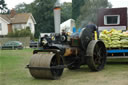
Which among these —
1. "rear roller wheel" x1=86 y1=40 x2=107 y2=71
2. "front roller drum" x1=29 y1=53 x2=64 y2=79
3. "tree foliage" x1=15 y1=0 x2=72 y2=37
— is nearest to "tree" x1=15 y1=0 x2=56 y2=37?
"tree foliage" x1=15 y1=0 x2=72 y2=37

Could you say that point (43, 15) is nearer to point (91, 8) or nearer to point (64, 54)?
point (91, 8)

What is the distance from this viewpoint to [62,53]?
7.49m

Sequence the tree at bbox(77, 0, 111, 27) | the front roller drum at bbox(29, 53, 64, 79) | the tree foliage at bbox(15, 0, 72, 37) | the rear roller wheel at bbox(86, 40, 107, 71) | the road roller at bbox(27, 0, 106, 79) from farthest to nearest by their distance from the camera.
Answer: the tree foliage at bbox(15, 0, 72, 37)
the tree at bbox(77, 0, 111, 27)
the rear roller wheel at bbox(86, 40, 107, 71)
the road roller at bbox(27, 0, 106, 79)
the front roller drum at bbox(29, 53, 64, 79)

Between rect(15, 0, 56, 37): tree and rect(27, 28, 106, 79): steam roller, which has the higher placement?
rect(15, 0, 56, 37): tree

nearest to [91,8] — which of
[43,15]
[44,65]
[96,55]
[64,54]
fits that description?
[43,15]

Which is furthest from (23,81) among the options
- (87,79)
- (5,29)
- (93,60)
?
(5,29)

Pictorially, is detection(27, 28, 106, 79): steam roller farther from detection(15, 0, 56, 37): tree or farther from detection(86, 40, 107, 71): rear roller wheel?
detection(15, 0, 56, 37): tree

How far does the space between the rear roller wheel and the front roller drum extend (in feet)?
4.29

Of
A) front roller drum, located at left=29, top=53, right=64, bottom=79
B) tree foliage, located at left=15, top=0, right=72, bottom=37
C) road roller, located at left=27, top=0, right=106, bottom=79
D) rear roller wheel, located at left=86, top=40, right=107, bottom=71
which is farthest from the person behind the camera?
tree foliage, located at left=15, top=0, right=72, bottom=37

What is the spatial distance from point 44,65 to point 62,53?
0.86 meters

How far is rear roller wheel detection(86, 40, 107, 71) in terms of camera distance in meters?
8.16

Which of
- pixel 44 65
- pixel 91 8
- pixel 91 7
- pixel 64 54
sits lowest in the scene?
pixel 44 65

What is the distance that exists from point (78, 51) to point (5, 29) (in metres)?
40.7

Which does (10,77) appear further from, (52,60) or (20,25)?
(20,25)
